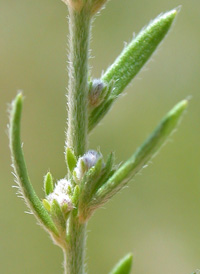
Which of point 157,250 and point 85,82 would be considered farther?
point 157,250

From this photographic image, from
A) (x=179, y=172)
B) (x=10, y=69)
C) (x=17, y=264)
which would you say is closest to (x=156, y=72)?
(x=179, y=172)

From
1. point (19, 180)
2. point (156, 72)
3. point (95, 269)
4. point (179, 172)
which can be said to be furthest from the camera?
point (156, 72)

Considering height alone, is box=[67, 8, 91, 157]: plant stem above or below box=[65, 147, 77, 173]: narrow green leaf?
above

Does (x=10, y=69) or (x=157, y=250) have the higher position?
(x=10, y=69)

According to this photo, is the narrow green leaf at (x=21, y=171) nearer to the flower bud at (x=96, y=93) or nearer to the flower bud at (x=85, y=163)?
the flower bud at (x=85, y=163)

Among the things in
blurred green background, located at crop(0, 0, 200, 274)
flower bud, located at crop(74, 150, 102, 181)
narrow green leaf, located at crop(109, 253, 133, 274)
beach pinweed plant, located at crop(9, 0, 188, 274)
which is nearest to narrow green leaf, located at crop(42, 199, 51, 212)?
beach pinweed plant, located at crop(9, 0, 188, 274)

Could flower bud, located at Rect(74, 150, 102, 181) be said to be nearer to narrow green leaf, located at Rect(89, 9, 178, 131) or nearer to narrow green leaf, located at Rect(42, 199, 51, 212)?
narrow green leaf, located at Rect(42, 199, 51, 212)

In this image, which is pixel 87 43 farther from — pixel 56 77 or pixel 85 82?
pixel 56 77
